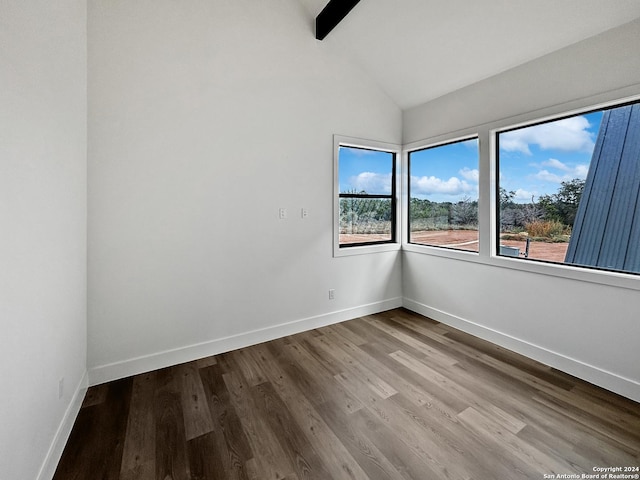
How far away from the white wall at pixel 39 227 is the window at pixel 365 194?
243cm

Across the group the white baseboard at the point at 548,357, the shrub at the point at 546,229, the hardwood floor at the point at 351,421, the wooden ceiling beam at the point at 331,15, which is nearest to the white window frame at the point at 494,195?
the shrub at the point at 546,229

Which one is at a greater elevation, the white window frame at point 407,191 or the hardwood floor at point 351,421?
the white window frame at point 407,191

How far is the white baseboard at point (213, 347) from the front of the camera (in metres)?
2.39

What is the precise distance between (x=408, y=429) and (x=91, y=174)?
9.55ft

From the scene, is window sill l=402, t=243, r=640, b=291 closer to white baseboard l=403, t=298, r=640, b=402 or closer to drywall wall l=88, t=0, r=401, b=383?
white baseboard l=403, t=298, r=640, b=402

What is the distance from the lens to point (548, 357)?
258 cm

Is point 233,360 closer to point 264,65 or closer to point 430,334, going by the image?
point 430,334

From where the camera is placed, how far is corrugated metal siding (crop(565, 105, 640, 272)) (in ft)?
7.14

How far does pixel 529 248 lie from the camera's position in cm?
280

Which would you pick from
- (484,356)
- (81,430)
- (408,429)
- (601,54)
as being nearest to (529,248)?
(484,356)

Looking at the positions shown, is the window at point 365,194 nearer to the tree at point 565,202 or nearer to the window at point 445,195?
the window at point 445,195

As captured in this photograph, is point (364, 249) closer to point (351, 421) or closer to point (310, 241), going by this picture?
point (310, 241)

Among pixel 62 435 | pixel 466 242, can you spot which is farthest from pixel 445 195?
pixel 62 435

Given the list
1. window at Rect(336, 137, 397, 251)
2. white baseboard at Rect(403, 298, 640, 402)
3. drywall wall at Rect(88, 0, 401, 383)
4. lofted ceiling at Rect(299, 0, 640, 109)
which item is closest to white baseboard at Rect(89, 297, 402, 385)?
drywall wall at Rect(88, 0, 401, 383)
